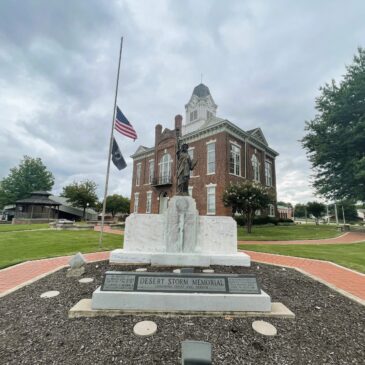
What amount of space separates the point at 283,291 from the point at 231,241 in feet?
7.11

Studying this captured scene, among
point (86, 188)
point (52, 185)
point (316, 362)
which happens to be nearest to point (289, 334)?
point (316, 362)

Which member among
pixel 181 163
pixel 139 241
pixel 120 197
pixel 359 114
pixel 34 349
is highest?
pixel 359 114

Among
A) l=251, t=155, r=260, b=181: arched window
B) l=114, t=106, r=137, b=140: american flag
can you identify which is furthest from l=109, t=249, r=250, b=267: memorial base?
l=251, t=155, r=260, b=181: arched window

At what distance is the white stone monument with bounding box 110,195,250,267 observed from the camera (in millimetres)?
6044

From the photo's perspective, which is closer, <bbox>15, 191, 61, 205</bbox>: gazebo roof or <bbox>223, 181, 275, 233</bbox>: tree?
<bbox>223, 181, 275, 233</bbox>: tree

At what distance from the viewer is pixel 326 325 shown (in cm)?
325

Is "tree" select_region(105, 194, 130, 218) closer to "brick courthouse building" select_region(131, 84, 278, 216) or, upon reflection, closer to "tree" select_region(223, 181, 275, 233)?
"brick courthouse building" select_region(131, 84, 278, 216)

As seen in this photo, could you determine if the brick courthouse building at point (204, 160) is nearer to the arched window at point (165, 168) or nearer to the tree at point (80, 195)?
the arched window at point (165, 168)

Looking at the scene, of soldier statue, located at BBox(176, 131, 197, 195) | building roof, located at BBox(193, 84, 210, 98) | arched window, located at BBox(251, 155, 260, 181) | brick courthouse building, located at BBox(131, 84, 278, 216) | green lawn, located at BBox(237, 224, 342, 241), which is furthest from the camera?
building roof, located at BBox(193, 84, 210, 98)

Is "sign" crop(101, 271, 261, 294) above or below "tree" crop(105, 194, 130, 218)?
below

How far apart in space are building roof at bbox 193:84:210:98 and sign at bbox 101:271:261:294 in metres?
27.8

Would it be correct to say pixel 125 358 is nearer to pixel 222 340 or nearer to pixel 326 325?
pixel 222 340

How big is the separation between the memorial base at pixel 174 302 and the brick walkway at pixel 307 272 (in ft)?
7.91

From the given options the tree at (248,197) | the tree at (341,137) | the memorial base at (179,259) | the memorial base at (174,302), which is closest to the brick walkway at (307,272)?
the memorial base at (179,259)
